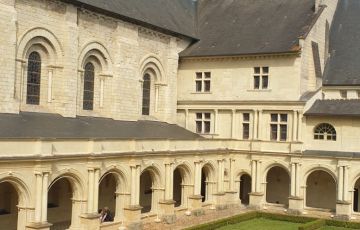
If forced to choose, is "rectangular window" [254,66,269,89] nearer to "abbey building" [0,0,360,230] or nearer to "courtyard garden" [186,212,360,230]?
"abbey building" [0,0,360,230]

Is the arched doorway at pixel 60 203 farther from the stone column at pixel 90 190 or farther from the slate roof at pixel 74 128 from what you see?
the stone column at pixel 90 190

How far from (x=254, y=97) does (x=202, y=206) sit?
8.65m

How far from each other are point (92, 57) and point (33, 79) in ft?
15.8

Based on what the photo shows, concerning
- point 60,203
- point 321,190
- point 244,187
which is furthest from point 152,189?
point 321,190

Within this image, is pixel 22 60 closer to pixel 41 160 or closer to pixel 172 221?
pixel 41 160

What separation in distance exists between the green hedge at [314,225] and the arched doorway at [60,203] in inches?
504

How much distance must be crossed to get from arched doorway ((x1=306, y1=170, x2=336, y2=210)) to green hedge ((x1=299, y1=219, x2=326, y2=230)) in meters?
5.16

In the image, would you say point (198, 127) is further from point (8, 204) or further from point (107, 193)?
point (8, 204)

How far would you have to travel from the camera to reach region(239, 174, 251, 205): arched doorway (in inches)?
1647

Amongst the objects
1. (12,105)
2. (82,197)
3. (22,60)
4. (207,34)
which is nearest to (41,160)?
(82,197)

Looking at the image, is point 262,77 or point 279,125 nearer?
point 279,125

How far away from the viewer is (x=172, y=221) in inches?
1305

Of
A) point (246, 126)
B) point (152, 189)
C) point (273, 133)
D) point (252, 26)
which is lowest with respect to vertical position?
point (152, 189)

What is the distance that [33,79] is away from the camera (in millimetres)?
31391
